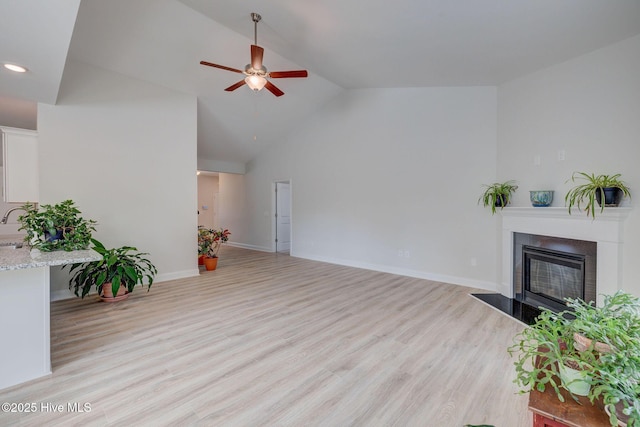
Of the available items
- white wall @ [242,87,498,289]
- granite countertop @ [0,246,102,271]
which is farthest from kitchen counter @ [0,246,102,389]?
white wall @ [242,87,498,289]

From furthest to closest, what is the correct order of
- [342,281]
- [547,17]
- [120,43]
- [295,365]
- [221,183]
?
[221,183]
[342,281]
[120,43]
[547,17]
[295,365]

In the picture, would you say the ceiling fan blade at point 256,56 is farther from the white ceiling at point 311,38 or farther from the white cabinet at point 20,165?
the white cabinet at point 20,165

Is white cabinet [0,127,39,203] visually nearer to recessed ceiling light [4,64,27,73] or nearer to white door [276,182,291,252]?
recessed ceiling light [4,64,27,73]

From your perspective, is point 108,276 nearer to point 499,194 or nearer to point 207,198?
point 499,194

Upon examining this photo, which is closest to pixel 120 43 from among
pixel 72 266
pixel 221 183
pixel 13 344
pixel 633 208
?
pixel 72 266

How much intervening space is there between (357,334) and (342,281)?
2.01m

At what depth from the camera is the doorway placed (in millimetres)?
7867

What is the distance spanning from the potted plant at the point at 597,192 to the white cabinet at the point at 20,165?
666 cm

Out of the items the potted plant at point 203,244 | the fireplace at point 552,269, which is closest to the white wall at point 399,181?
the fireplace at point 552,269

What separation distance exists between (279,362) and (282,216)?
5882mm

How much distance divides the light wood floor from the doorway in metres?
3.90

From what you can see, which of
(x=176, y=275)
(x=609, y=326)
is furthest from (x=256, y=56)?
(x=176, y=275)

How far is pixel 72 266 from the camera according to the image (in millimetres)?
3865

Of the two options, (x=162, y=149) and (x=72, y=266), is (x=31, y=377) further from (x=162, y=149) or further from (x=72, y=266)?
(x=162, y=149)
